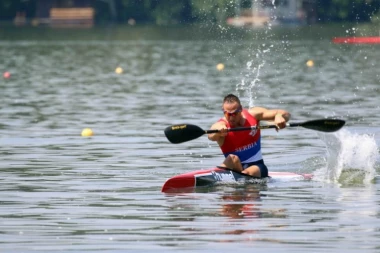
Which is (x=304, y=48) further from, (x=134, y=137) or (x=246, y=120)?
(x=246, y=120)

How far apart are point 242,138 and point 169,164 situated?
2731 mm

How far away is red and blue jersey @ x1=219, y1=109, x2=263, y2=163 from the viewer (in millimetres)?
19484

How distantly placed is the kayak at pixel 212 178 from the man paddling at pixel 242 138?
0.16 meters

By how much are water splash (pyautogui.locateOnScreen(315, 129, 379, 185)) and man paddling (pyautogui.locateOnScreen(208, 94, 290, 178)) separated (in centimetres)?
108

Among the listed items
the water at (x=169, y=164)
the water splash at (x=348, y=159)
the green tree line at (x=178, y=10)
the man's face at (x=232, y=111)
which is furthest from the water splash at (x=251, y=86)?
the green tree line at (x=178, y=10)

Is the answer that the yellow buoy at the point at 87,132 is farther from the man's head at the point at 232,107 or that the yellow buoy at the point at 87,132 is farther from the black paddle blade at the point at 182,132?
the man's head at the point at 232,107

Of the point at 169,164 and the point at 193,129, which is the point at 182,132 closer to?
the point at 193,129

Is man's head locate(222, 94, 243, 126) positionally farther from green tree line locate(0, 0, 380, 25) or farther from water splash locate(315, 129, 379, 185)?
green tree line locate(0, 0, 380, 25)

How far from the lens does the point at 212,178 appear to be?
1898cm

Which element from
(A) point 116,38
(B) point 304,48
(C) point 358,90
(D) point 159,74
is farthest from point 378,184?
(A) point 116,38

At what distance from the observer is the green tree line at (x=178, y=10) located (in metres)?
114

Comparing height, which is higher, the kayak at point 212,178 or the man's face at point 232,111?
the man's face at point 232,111

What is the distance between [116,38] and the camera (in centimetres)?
9588

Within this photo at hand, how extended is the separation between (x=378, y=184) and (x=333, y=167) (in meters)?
1.92
